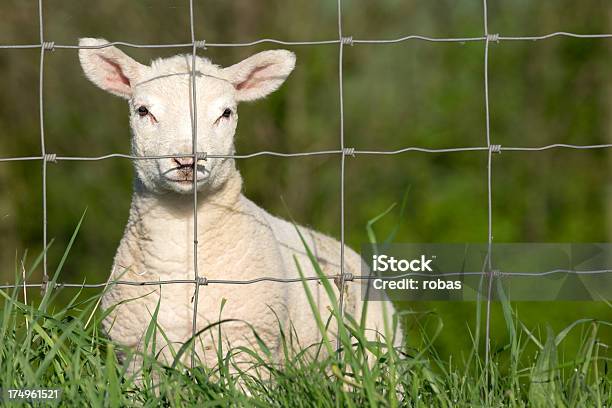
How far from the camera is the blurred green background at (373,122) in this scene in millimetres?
11258

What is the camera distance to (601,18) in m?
11.7

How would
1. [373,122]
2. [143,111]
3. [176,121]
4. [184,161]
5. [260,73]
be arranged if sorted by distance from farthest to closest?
1. [373,122]
2. [260,73]
3. [143,111]
4. [176,121]
5. [184,161]

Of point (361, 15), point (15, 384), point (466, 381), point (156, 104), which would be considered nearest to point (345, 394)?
point (466, 381)

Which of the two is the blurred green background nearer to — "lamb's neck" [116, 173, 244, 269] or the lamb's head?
the lamb's head

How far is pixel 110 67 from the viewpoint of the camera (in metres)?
4.48

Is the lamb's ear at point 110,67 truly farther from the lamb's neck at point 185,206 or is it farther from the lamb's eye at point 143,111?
the lamb's neck at point 185,206

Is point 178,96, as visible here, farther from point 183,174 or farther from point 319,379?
point 319,379

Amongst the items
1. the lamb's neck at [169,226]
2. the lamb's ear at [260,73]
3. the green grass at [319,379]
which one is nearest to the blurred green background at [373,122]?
the lamb's ear at [260,73]

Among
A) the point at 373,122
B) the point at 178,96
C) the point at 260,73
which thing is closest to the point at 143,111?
the point at 178,96

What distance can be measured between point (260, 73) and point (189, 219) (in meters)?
0.74

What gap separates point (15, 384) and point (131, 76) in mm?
1809

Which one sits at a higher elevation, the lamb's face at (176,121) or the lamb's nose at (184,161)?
the lamb's face at (176,121)

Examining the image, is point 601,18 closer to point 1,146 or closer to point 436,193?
point 436,193

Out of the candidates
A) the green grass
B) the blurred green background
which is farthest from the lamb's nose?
the blurred green background
